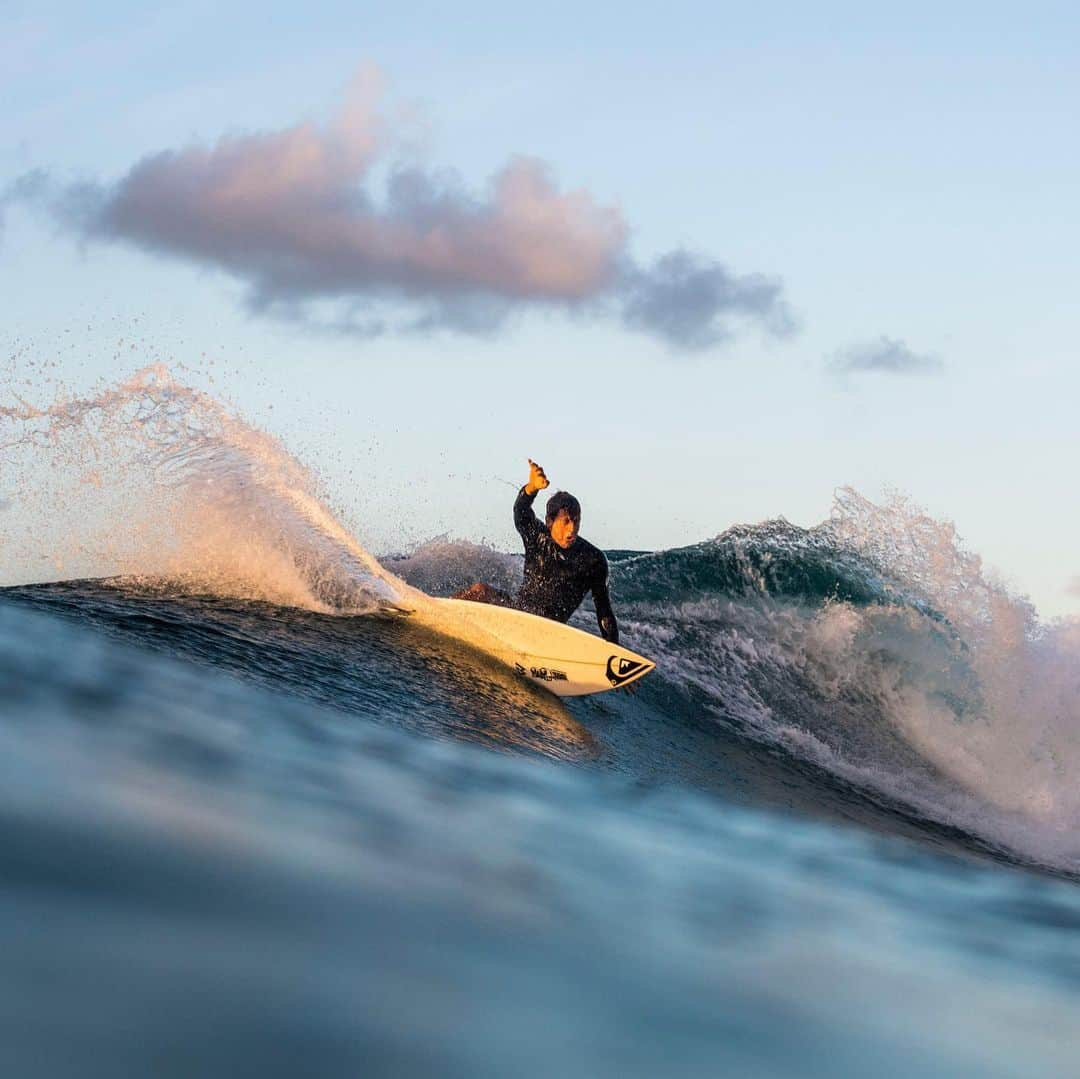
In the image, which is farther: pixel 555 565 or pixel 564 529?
pixel 555 565

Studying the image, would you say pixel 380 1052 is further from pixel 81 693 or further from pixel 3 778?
pixel 81 693

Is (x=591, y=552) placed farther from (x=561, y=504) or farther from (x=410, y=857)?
(x=410, y=857)

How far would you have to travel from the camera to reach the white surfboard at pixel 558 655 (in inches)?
376

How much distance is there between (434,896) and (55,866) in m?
1.06

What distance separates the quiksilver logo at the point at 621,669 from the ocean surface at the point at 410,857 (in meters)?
0.41

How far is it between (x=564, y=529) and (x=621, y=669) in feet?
4.13

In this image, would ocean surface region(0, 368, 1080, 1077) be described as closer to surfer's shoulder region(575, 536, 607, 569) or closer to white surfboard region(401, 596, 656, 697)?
white surfboard region(401, 596, 656, 697)

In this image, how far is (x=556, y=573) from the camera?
9.98m

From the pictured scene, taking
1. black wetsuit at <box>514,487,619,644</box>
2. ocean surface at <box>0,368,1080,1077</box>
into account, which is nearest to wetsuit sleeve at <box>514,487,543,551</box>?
black wetsuit at <box>514,487,619,644</box>

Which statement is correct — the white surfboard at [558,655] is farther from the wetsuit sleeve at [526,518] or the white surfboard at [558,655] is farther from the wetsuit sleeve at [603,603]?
the wetsuit sleeve at [526,518]

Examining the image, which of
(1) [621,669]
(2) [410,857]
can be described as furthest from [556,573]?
(2) [410,857]

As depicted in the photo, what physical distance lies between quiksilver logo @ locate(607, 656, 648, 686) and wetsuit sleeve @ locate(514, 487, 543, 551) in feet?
4.12

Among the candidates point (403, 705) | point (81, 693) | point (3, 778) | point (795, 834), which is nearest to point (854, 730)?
point (795, 834)

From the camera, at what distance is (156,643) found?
708 centimetres
